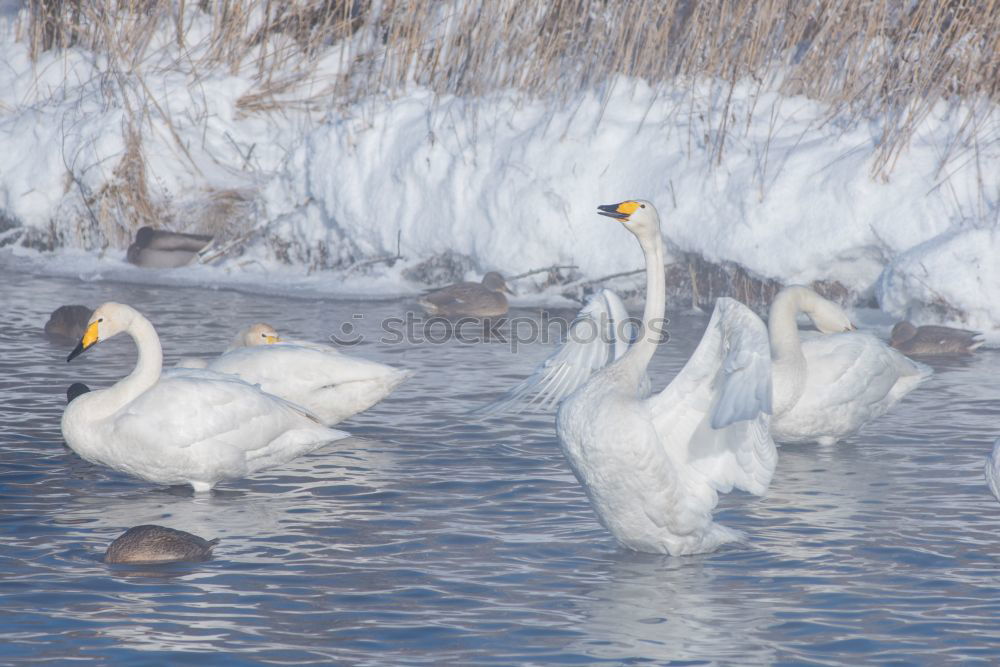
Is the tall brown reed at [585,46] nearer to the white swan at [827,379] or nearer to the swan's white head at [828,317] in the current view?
the swan's white head at [828,317]

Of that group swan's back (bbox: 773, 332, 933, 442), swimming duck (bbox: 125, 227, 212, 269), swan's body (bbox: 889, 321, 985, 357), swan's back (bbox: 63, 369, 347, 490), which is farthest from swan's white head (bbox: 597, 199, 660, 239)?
swimming duck (bbox: 125, 227, 212, 269)

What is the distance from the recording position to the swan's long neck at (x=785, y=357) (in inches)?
290

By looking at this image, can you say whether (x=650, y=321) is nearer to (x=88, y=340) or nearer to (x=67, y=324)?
(x=88, y=340)

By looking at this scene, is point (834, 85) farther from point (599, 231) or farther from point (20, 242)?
point (20, 242)

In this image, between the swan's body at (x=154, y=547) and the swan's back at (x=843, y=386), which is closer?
the swan's body at (x=154, y=547)

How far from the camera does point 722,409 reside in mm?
5148

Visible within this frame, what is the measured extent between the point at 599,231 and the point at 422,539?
6925 millimetres

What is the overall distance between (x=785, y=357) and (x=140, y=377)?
3295mm

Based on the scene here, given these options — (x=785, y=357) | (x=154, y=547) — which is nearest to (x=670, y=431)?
(x=154, y=547)

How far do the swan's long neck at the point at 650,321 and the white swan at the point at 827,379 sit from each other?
5.25ft

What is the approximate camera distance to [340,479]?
6938 mm

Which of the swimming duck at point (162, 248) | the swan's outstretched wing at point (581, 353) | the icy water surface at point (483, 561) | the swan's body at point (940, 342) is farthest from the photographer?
the swimming duck at point (162, 248)

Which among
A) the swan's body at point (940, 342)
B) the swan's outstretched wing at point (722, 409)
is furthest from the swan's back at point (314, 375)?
the swan's body at point (940, 342)

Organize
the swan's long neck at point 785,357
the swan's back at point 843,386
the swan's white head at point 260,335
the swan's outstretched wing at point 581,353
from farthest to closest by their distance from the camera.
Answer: the swan's white head at point 260,335, the swan's back at point 843,386, the swan's long neck at point 785,357, the swan's outstretched wing at point 581,353
